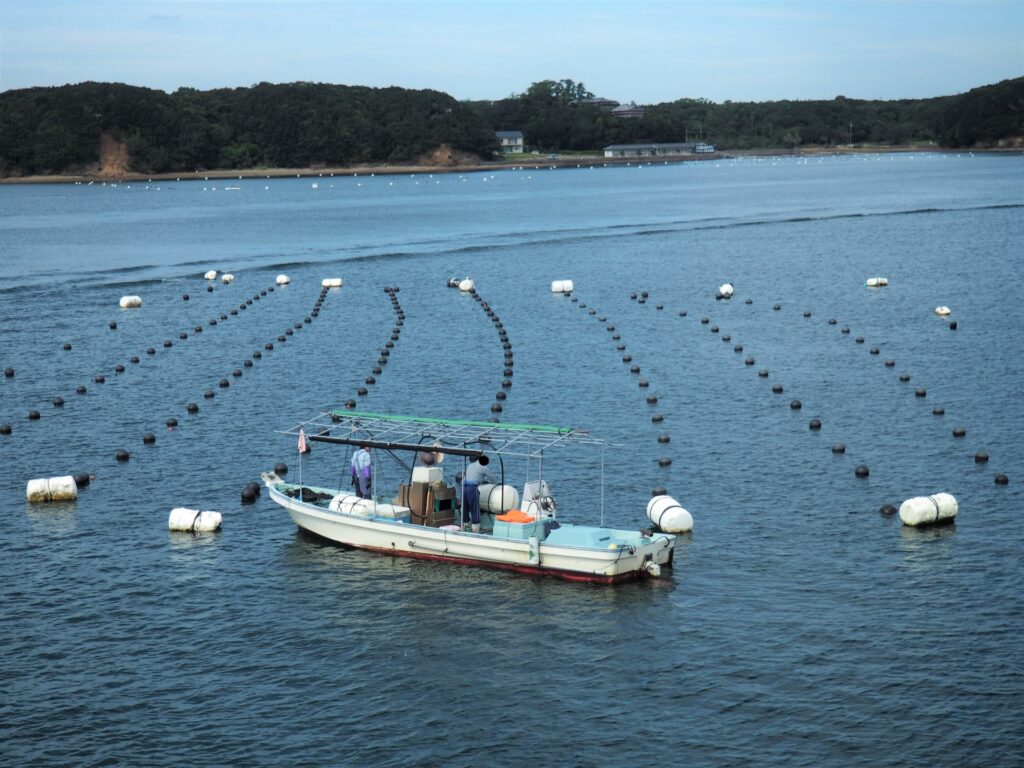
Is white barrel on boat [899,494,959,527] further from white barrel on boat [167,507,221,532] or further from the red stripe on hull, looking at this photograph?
white barrel on boat [167,507,221,532]

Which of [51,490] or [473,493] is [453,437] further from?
[51,490]

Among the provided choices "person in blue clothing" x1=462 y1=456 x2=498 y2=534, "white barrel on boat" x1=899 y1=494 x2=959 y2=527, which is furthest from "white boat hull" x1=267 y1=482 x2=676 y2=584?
"white barrel on boat" x1=899 y1=494 x2=959 y2=527

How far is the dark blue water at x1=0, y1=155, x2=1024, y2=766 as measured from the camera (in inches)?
1393

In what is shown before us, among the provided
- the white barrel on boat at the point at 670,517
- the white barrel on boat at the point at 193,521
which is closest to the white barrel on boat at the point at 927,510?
the white barrel on boat at the point at 670,517

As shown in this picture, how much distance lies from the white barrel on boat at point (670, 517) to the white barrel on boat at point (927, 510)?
8.58 meters

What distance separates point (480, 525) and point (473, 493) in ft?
4.16

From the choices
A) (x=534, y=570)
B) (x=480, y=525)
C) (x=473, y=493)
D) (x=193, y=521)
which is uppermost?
(x=473, y=493)

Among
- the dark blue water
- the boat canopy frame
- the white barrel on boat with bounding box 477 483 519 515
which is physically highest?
the boat canopy frame

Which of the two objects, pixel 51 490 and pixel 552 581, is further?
pixel 51 490

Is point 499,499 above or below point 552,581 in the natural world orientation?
above

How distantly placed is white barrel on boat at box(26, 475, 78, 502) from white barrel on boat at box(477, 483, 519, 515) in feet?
66.0

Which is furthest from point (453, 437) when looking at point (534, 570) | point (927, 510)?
point (927, 510)

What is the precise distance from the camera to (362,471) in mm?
51094

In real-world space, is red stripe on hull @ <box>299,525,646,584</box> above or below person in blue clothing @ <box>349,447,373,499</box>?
below
